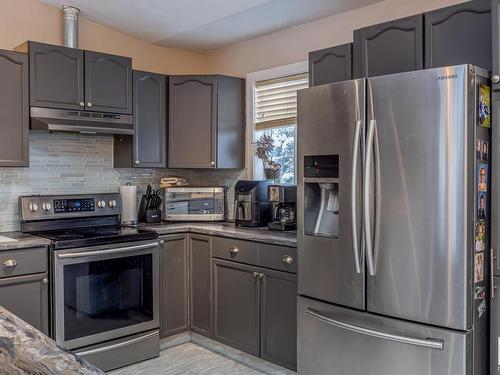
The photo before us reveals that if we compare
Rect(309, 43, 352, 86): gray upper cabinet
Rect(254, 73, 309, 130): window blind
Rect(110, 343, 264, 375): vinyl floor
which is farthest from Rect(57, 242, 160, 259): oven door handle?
Rect(309, 43, 352, 86): gray upper cabinet

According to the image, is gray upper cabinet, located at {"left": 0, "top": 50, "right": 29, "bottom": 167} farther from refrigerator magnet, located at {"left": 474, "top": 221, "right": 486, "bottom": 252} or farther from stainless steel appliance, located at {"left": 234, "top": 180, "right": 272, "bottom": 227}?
refrigerator magnet, located at {"left": 474, "top": 221, "right": 486, "bottom": 252}

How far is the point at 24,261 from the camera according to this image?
9.25ft

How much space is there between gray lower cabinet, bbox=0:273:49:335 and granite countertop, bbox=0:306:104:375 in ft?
6.06

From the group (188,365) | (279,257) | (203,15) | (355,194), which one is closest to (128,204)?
(188,365)

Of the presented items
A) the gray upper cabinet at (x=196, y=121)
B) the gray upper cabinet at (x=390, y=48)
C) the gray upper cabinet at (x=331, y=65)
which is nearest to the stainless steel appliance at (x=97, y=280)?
the gray upper cabinet at (x=196, y=121)

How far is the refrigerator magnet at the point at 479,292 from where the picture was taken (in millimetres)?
2016

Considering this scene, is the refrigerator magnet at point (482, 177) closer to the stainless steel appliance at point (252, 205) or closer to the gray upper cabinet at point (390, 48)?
the gray upper cabinet at point (390, 48)

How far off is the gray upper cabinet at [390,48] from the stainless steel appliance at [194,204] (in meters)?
1.68

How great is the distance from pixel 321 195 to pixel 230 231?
992 millimetres

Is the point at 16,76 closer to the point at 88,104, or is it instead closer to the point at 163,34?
the point at 88,104

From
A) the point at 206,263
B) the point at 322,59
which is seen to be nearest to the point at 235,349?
the point at 206,263

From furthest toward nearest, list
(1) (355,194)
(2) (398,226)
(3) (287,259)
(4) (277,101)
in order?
1. (4) (277,101)
2. (3) (287,259)
3. (1) (355,194)
4. (2) (398,226)

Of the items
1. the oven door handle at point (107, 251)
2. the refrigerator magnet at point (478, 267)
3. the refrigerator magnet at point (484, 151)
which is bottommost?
the oven door handle at point (107, 251)

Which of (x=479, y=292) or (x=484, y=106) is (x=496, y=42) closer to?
(x=484, y=106)
